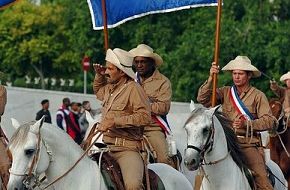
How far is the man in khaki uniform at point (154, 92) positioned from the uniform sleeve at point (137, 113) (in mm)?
2864

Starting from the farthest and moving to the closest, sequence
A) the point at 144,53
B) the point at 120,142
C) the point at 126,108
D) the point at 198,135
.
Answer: the point at 144,53, the point at 198,135, the point at 120,142, the point at 126,108

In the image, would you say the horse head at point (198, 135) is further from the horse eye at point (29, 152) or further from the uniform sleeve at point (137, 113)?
the horse eye at point (29, 152)

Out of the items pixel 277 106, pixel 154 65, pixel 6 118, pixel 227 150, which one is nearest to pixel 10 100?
pixel 6 118

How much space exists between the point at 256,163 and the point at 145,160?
1949mm

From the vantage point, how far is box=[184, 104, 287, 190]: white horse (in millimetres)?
12422

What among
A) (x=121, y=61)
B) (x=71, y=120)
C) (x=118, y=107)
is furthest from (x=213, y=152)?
(x=71, y=120)

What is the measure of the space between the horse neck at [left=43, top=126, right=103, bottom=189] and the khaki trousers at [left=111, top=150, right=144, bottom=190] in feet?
1.23

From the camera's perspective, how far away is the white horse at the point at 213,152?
12.4 meters

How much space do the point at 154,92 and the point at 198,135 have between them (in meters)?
2.73

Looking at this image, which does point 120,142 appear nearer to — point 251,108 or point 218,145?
point 218,145

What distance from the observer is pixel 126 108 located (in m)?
→ 12.1

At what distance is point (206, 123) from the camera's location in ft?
41.4

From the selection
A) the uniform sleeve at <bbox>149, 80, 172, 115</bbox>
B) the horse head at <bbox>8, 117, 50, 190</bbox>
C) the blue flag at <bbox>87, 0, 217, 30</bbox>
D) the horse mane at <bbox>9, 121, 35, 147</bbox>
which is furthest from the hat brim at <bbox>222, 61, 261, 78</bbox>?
the horse mane at <bbox>9, 121, 35, 147</bbox>

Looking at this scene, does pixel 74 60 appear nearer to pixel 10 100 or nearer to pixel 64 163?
pixel 10 100
